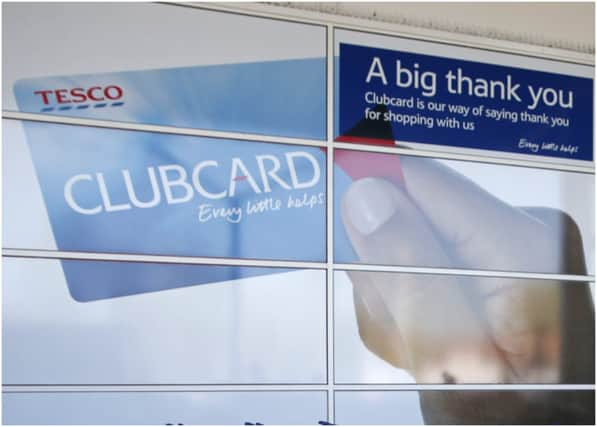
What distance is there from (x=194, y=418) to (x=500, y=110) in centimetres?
277

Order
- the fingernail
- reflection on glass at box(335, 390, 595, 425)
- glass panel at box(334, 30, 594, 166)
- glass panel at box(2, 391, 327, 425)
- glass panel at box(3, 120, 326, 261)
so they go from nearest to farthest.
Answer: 1. glass panel at box(2, 391, 327, 425)
2. glass panel at box(3, 120, 326, 261)
3. reflection on glass at box(335, 390, 595, 425)
4. the fingernail
5. glass panel at box(334, 30, 594, 166)

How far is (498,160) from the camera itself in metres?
5.12

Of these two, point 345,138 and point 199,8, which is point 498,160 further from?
point 199,8

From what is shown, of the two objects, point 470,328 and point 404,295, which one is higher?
point 404,295

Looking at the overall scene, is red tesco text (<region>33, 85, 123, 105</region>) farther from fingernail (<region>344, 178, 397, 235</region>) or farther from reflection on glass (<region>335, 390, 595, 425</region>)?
reflection on glass (<region>335, 390, 595, 425</region>)

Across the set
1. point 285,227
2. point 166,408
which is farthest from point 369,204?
point 166,408

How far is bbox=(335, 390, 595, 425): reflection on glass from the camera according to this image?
4.62m

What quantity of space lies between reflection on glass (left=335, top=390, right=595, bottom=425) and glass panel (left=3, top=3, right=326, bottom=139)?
5.37 ft

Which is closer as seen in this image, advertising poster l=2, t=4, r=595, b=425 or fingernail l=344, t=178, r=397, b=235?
advertising poster l=2, t=4, r=595, b=425

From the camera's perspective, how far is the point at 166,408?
430 centimetres

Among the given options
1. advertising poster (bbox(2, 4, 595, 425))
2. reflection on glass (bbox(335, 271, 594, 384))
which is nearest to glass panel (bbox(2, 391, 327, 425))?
advertising poster (bbox(2, 4, 595, 425))

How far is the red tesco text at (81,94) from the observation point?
170 inches

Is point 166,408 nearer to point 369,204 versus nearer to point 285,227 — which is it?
point 285,227

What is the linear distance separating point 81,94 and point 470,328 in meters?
2.71
